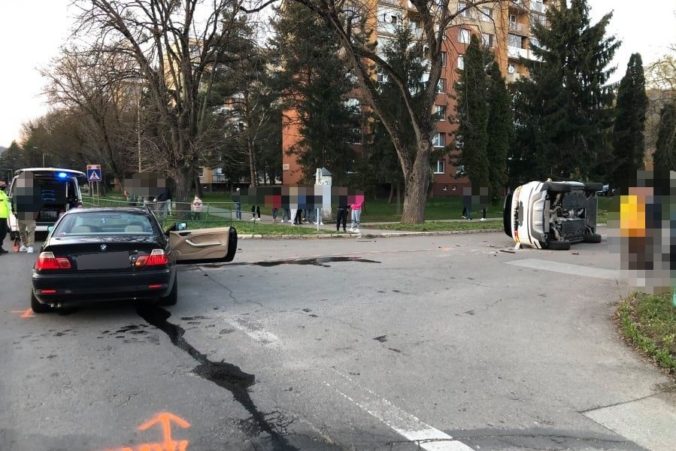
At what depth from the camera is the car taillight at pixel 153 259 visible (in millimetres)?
6651

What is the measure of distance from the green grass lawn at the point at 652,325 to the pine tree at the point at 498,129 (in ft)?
114

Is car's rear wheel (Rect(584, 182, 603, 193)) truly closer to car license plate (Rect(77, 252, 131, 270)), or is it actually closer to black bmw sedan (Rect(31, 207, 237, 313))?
black bmw sedan (Rect(31, 207, 237, 313))

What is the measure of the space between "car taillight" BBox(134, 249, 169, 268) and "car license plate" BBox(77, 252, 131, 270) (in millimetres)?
129

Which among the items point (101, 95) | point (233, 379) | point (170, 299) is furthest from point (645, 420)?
point (101, 95)

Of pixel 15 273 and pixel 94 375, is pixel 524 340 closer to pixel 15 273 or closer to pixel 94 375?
pixel 94 375

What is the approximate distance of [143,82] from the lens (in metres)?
28.3

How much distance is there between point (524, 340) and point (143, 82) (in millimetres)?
26741

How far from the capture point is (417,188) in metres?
23.8

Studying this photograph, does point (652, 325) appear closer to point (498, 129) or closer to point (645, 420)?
point (645, 420)

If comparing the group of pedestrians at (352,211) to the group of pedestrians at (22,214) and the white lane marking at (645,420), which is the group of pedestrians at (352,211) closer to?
the group of pedestrians at (22,214)

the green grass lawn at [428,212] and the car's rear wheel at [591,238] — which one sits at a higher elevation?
the green grass lawn at [428,212]

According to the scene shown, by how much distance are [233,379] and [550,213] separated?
1287cm

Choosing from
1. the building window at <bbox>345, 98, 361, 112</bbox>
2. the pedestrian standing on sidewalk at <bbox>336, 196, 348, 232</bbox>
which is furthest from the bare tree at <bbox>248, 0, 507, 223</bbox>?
the building window at <bbox>345, 98, 361, 112</bbox>

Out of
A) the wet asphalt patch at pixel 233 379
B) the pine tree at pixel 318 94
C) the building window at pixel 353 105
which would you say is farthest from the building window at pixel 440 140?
the wet asphalt patch at pixel 233 379
